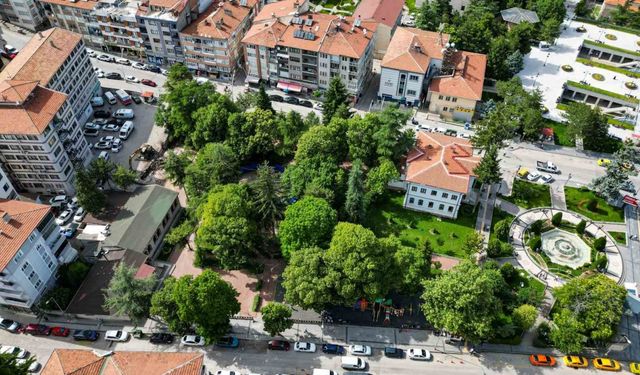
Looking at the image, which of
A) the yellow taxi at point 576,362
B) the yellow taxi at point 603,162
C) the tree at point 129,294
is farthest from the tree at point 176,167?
the yellow taxi at point 603,162

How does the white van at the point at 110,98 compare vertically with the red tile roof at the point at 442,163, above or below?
below

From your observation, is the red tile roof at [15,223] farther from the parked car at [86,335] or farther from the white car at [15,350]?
the parked car at [86,335]

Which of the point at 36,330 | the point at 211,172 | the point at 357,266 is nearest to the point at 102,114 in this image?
the point at 211,172

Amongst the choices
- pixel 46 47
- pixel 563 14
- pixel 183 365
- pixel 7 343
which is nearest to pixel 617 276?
pixel 183 365

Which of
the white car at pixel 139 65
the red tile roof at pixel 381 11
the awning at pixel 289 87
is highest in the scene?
the red tile roof at pixel 381 11

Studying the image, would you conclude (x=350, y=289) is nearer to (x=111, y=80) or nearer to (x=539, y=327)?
(x=539, y=327)

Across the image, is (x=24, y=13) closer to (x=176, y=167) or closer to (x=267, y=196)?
(x=176, y=167)
